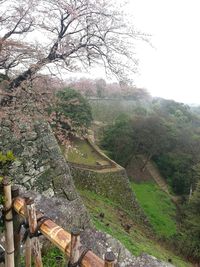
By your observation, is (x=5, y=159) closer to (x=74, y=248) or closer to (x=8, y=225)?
(x=8, y=225)

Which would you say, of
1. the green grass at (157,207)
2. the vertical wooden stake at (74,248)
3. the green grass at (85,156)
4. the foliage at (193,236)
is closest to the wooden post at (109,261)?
the vertical wooden stake at (74,248)

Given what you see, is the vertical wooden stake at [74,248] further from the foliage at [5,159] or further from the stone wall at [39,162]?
the stone wall at [39,162]

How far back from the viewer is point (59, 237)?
5.61ft

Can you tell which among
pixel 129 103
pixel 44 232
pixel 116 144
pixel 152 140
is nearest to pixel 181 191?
pixel 152 140

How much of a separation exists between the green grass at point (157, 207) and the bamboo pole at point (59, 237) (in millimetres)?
14206

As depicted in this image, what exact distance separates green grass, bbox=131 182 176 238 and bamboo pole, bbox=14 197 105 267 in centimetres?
1421

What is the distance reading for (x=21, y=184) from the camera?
5797 millimetres

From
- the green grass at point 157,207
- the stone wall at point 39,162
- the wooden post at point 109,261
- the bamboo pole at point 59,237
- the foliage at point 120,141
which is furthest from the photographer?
the foliage at point 120,141

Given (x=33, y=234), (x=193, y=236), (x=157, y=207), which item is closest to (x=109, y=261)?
(x=33, y=234)

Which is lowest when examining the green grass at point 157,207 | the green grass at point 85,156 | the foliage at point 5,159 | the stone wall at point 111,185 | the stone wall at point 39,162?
the green grass at point 157,207

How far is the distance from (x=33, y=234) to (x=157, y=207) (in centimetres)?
1763

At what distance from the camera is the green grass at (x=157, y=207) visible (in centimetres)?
1608

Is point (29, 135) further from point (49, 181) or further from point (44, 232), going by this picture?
point (44, 232)

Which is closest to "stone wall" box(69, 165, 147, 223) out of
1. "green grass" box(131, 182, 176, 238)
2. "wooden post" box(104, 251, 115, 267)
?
"green grass" box(131, 182, 176, 238)
